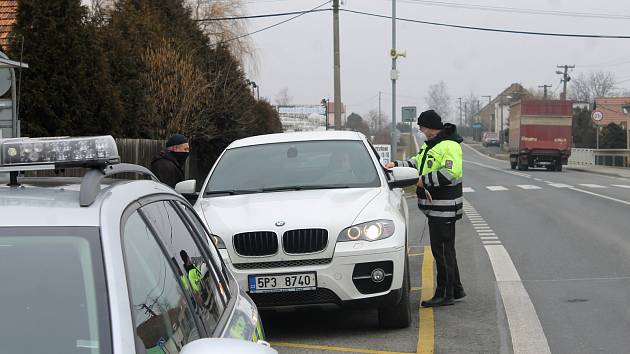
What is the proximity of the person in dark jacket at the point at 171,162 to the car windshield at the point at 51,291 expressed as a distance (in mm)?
6667

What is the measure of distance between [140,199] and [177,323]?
0.45m

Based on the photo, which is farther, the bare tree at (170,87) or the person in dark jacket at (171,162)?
the bare tree at (170,87)

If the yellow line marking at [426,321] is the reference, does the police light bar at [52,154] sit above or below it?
above

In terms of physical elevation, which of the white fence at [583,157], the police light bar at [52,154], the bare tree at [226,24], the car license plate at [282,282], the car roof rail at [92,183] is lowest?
the white fence at [583,157]

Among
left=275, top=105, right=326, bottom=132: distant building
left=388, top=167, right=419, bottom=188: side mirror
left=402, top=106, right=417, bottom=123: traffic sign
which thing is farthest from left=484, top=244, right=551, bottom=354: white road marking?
left=275, top=105, right=326, bottom=132: distant building

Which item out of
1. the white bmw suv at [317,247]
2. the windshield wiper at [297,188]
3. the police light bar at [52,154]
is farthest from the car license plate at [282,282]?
the police light bar at [52,154]

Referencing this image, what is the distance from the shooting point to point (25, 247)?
229 centimetres

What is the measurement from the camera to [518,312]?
7.09 m

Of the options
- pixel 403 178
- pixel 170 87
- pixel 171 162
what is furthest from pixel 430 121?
pixel 170 87

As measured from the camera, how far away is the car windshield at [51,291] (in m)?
2.16

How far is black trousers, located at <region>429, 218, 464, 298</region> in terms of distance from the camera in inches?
294

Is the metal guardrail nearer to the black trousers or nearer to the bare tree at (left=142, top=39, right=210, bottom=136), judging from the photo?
the bare tree at (left=142, top=39, right=210, bottom=136)

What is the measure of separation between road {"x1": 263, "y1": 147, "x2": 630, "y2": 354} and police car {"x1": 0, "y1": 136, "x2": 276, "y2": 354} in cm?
346

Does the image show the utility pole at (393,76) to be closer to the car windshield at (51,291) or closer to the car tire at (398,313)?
the car tire at (398,313)
